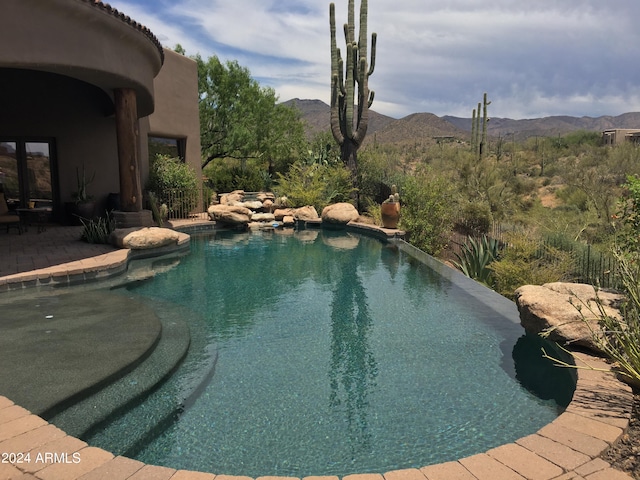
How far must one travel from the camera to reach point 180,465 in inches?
130

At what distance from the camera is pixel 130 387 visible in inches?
166

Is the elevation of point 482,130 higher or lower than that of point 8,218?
higher

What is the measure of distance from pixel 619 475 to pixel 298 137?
2698cm

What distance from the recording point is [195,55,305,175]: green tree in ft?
76.8

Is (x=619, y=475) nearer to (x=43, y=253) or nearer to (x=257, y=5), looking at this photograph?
(x=43, y=253)

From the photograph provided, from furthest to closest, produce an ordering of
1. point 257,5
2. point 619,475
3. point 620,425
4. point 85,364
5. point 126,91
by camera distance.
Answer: point 257,5 < point 126,91 < point 85,364 < point 620,425 < point 619,475

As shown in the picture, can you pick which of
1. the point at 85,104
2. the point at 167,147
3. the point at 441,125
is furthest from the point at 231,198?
the point at 441,125

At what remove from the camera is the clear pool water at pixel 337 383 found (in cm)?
353

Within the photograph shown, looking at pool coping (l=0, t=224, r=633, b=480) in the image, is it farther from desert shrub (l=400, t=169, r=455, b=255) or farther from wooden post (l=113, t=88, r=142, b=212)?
desert shrub (l=400, t=169, r=455, b=255)

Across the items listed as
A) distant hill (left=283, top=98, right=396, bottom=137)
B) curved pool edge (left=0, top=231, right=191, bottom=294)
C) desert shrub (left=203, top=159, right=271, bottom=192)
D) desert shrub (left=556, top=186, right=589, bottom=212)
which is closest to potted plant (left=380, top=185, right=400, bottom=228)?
curved pool edge (left=0, top=231, right=191, bottom=294)

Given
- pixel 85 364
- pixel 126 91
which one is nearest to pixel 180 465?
pixel 85 364

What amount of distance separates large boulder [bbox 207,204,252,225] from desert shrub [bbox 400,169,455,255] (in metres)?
5.48

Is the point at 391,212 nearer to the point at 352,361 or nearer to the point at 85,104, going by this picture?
the point at 352,361

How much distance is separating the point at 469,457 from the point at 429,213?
381 inches
